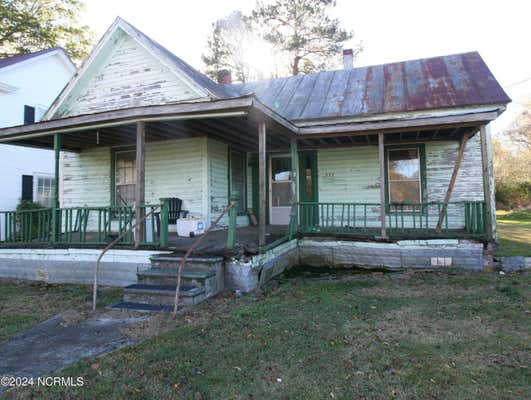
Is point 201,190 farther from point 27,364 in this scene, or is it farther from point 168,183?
point 27,364

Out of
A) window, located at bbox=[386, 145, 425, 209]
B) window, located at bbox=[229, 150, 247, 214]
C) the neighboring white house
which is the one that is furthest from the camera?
the neighboring white house

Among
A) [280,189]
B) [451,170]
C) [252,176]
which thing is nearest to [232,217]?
[280,189]

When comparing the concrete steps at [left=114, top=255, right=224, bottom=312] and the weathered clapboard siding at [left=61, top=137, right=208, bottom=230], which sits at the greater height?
the weathered clapboard siding at [left=61, top=137, right=208, bottom=230]

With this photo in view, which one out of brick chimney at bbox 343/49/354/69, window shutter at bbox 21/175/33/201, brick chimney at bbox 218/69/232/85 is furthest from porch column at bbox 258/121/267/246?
window shutter at bbox 21/175/33/201

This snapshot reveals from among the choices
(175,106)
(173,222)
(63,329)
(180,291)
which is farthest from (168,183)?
(63,329)

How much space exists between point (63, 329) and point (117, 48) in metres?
7.29

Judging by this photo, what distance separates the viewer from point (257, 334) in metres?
3.73

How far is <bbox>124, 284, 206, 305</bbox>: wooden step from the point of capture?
4688 mm

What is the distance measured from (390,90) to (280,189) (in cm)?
405

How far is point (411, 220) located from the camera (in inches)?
346

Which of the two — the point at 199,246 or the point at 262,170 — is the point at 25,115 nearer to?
the point at 199,246

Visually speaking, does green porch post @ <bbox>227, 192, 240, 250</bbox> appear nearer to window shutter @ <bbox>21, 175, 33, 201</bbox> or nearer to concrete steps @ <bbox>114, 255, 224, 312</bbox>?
concrete steps @ <bbox>114, 255, 224, 312</bbox>

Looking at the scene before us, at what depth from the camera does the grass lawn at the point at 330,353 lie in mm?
2650

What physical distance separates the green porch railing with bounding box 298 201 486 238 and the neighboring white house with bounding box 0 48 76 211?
10.4 metres
